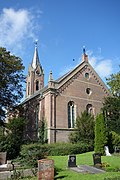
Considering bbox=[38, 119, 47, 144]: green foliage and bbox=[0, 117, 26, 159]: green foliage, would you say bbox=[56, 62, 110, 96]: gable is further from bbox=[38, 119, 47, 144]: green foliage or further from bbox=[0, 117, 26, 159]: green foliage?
bbox=[0, 117, 26, 159]: green foliage

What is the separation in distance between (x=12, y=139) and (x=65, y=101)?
35.8ft

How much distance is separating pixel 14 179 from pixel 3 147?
12.5m

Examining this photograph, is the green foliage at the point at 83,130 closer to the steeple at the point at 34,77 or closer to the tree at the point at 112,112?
the tree at the point at 112,112

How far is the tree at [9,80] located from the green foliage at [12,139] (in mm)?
2054

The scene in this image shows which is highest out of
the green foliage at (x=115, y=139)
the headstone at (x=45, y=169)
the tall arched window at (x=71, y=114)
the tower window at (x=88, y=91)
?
the tower window at (x=88, y=91)

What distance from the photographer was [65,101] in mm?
34875

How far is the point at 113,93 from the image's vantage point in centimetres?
4150

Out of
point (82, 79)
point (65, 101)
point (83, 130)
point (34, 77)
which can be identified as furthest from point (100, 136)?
point (34, 77)

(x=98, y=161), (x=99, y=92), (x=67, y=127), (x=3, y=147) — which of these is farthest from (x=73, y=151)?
(x=99, y=92)

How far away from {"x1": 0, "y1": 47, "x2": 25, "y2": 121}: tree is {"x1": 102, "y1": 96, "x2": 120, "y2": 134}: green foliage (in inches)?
550

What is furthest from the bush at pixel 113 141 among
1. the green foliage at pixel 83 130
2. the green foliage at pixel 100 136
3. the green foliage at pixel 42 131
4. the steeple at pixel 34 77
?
the steeple at pixel 34 77

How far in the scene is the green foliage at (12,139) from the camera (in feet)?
81.1

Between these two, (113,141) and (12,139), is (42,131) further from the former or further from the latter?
(113,141)

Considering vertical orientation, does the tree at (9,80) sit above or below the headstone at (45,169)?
above
